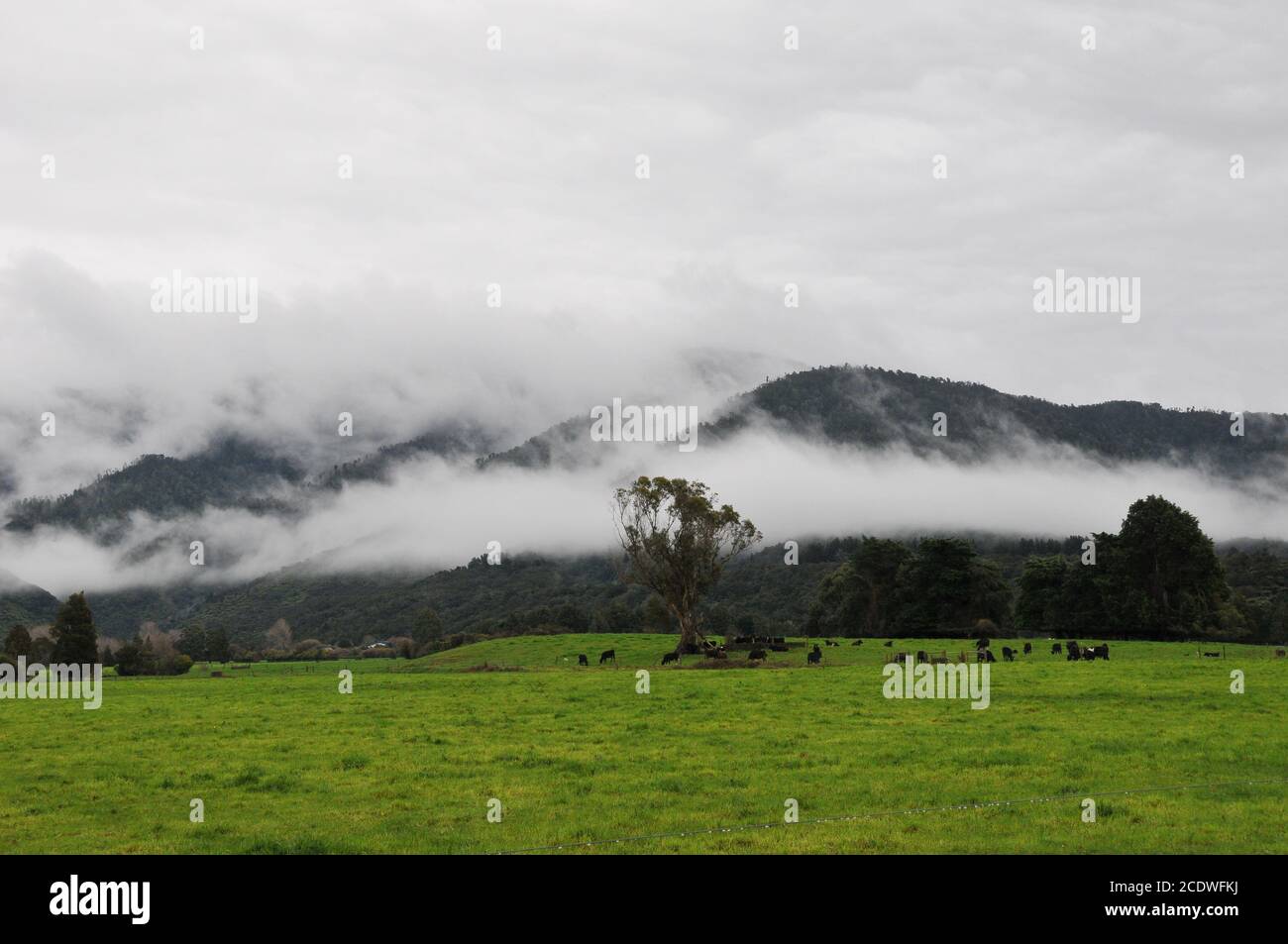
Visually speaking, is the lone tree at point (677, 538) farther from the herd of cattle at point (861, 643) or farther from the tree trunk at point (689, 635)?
the herd of cattle at point (861, 643)

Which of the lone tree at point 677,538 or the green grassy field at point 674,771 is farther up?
the lone tree at point 677,538

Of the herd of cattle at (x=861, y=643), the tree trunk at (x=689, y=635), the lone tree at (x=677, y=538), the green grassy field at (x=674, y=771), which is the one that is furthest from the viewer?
the lone tree at (x=677, y=538)

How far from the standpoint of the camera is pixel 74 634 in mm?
90375

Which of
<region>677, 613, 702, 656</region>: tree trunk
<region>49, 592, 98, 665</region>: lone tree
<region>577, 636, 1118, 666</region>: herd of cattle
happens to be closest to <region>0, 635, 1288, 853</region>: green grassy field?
<region>577, 636, 1118, 666</region>: herd of cattle

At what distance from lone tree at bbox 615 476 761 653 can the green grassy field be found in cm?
3405

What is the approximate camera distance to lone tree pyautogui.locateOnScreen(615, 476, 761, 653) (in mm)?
79875

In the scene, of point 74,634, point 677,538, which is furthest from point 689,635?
point 74,634

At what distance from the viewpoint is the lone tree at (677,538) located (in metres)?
79.9

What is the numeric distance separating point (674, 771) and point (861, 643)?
5974 cm

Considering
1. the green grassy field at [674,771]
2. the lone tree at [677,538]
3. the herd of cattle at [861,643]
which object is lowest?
the herd of cattle at [861,643]

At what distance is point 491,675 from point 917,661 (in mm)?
24582

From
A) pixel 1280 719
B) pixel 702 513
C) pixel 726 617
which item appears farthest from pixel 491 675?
pixel 726 617

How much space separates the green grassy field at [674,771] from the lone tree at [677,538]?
3405 cm

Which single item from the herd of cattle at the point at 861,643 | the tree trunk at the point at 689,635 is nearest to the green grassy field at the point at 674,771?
the herd of cattle at the point at 861,643
